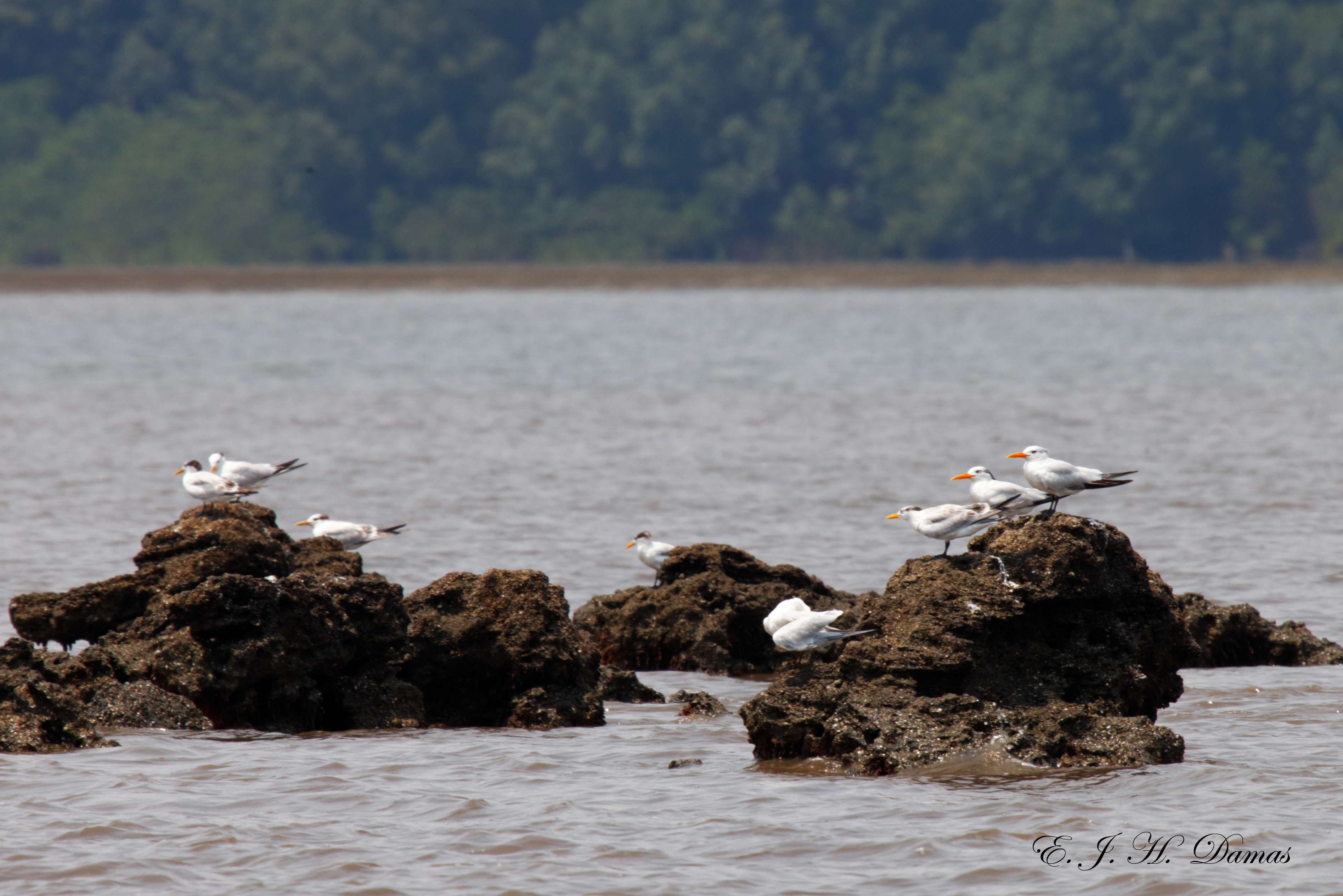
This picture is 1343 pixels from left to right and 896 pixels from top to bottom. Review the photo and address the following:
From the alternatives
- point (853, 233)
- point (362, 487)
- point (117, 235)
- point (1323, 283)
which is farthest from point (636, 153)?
point (362, 487)

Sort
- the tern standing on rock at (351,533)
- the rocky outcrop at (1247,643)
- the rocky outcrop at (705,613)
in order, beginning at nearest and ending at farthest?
the rocky outcrop at (1247,643) → the rocky outcrop at (705,613) → the tern standing on rock at (351,533)

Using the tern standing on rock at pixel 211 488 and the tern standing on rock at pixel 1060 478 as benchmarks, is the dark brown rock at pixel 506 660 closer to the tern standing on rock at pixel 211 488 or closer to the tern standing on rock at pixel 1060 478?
the tern standing on rock at pixel 1060 478

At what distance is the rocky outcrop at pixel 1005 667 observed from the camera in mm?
9188

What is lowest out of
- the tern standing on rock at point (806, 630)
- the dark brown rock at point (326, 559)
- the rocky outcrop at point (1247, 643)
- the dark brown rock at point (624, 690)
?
the dark brown rock at point (624, 690)

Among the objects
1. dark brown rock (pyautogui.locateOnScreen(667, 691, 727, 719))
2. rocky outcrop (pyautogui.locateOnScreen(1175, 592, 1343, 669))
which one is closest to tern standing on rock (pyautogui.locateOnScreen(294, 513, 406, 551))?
dark brown rock (pyautogui.locateOnScreen(667, 691, 727, 719))

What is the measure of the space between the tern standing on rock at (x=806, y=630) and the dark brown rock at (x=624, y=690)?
1346 millimetres

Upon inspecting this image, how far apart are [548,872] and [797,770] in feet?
5.91

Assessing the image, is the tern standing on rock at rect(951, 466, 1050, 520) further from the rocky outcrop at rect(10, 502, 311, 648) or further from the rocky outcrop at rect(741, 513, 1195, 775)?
the rocky outcrop at rect(10, 502, 311, 648)

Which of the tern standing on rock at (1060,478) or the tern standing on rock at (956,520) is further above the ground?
the tern standing on rock at (1060,478)

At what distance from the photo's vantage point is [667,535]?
1809cm

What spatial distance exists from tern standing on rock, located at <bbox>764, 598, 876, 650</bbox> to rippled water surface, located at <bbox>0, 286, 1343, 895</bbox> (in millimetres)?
630

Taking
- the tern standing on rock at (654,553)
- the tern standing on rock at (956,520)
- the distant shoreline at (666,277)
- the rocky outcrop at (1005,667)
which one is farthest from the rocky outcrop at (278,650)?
the distant shoreline at (666,277)

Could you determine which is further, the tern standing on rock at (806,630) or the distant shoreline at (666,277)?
the distant shoreline at (666,277)

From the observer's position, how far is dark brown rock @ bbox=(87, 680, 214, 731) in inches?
397
